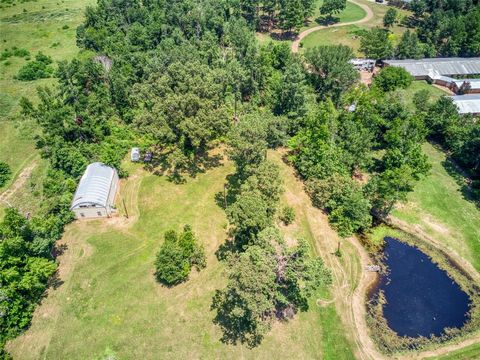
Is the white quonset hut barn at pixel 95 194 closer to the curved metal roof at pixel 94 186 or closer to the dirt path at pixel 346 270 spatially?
the curved metal roof at pixel 94 186

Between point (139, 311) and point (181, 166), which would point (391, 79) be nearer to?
point (181, 166)

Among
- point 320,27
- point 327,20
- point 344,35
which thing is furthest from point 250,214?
point 327,20

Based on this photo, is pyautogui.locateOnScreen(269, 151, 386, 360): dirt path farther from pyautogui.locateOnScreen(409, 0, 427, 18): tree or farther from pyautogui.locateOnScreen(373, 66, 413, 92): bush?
pyautogui.locateOnScreen(409, 0, 427, 18): tree

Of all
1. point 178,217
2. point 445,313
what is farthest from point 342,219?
point 178,217

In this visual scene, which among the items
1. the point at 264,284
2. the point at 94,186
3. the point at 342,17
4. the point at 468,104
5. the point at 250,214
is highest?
the point at 250,214

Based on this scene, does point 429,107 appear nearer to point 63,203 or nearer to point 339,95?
point 339,95

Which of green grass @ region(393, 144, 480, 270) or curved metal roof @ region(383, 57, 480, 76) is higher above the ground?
curved metal roof @ region(383, 57, 480, 76)

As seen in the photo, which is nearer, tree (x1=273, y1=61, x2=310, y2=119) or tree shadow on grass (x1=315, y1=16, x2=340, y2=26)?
tree (x1=273, y1=61, x2=310, y2=119)

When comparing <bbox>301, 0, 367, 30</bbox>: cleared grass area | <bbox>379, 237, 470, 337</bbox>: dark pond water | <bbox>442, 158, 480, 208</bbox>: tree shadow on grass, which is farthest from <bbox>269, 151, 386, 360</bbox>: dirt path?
<bbox>301, 0, 367, 30</bbox>: cleared grass area
